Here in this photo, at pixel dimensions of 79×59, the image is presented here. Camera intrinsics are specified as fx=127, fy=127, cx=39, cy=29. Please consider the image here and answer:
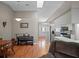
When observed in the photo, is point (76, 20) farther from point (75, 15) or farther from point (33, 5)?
point (33, 5)

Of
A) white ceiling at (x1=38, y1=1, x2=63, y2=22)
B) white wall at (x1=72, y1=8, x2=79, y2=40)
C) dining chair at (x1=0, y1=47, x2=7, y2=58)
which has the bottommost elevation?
dining chair at (x1=0, y1=47, x2=7, y2=58)

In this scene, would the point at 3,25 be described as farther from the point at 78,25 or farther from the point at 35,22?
the point at 78,25

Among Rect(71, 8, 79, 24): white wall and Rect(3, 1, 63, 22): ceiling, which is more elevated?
Rect(3, 1, 63, 22): ceiling

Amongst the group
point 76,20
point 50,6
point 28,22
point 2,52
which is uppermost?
point 50,6

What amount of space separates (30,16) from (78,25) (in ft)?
16.6

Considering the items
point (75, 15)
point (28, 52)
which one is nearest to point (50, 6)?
point (75, 15)

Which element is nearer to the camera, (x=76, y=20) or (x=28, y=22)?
(x=76, y=20)

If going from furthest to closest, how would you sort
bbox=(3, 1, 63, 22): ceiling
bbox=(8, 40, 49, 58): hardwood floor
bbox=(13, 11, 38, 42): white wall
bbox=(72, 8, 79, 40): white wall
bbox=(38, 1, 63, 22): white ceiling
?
1. bbox=(13, 11, 38, 42): white wall
2. bbox=(3, 1, 63, 22): ceiling
3. bbox=(38, 1, 63, 22): white ceiling
4. bbox=(72, 8, 79, 40): white wall
5. bbox=(8, 40, 49, 58): hardwood floor

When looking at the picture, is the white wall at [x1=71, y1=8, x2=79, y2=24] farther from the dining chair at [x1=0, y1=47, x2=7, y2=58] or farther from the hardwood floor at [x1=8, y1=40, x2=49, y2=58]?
the dining chair at [x1=0, y1=47, x2=7, y2=58]

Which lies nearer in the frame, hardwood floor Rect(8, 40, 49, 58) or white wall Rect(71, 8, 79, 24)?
hardwood floor Rect(8, 40, 49, 58)

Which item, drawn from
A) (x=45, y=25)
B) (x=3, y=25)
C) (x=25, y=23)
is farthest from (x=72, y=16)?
(x=45, y=25)

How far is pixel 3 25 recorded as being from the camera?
328 inches

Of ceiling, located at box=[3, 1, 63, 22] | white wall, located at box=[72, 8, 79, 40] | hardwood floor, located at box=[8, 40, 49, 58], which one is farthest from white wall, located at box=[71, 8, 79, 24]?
hardwood floor, located at box=[8, 40, 49, 58]

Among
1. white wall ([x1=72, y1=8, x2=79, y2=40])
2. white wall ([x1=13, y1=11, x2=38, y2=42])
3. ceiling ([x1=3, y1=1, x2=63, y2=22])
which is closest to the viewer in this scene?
white wall ([x1=72, y1=8, x2=79, y2=40])
